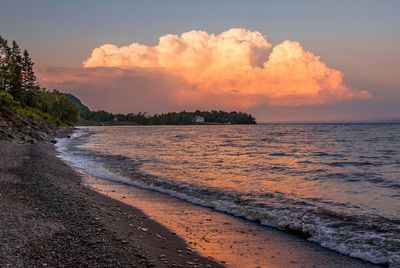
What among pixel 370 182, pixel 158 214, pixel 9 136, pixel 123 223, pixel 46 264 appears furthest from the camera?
pixel 9 136

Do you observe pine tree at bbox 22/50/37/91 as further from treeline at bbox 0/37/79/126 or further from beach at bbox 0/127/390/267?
beach at bbox 0/127/390/267

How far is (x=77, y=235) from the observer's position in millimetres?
8773

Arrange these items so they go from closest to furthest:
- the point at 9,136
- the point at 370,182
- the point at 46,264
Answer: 1. the point at 46,264
2. the point at 370,182
3. the point at 9,136

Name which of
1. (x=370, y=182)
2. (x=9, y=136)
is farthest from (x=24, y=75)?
(x=370, y=182)

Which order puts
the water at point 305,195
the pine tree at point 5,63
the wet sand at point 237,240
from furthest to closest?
the pine tree at point 5,63 < the water at point 305,195 < the wet sand at point 237,240

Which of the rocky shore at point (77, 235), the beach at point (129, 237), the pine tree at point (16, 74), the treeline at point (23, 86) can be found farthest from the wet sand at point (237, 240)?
the pine tree at point (16, 74)

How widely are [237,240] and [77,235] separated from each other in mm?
4201

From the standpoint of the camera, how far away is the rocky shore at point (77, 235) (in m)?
7.22

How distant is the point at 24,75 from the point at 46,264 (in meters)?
103

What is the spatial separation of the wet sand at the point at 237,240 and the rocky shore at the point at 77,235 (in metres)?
0.50

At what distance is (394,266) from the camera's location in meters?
8.46

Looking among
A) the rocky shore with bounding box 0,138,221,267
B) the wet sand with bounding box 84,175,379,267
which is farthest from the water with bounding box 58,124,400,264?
the rocky shore with bounding box 0,138,221,267

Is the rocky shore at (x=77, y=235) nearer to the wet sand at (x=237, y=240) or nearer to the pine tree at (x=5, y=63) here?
the wet sand at (x=237, y=240)

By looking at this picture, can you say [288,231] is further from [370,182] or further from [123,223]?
[370,182]
